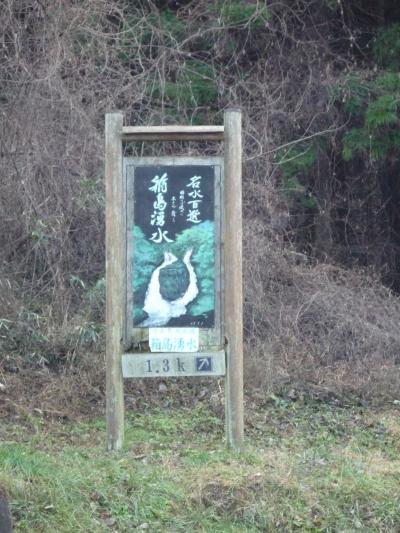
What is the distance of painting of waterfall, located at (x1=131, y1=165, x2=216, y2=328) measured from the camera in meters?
7.57

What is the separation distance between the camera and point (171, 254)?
7.58 meters

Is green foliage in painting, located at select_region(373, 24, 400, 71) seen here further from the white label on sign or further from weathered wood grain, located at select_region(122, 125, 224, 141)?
the white label on sign

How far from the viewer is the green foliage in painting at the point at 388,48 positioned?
12844 millimetres

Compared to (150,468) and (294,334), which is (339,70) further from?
(150,468)

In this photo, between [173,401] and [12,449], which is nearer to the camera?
[12,449]

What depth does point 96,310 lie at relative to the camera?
1039 cm

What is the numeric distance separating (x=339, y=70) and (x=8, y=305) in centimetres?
575

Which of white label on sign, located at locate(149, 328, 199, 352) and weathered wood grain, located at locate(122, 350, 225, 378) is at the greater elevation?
white label on sign, located at locate(149, 328, 199, 352)

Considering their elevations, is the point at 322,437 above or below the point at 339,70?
below

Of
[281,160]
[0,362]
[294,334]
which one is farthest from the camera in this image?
[281,160]

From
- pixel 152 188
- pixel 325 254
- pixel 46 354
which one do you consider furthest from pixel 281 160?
pixel 152 188

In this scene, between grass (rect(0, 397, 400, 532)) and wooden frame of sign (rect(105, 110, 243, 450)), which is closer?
grass (rect(0, 397, 400, 532))

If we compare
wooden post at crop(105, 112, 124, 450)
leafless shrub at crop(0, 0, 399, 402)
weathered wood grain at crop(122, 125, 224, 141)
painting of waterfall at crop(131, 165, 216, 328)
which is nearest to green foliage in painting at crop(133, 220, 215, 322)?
painting of waterfall at crop(131, 165, 216, 328)

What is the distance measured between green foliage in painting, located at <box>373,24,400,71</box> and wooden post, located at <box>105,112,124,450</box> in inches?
242
